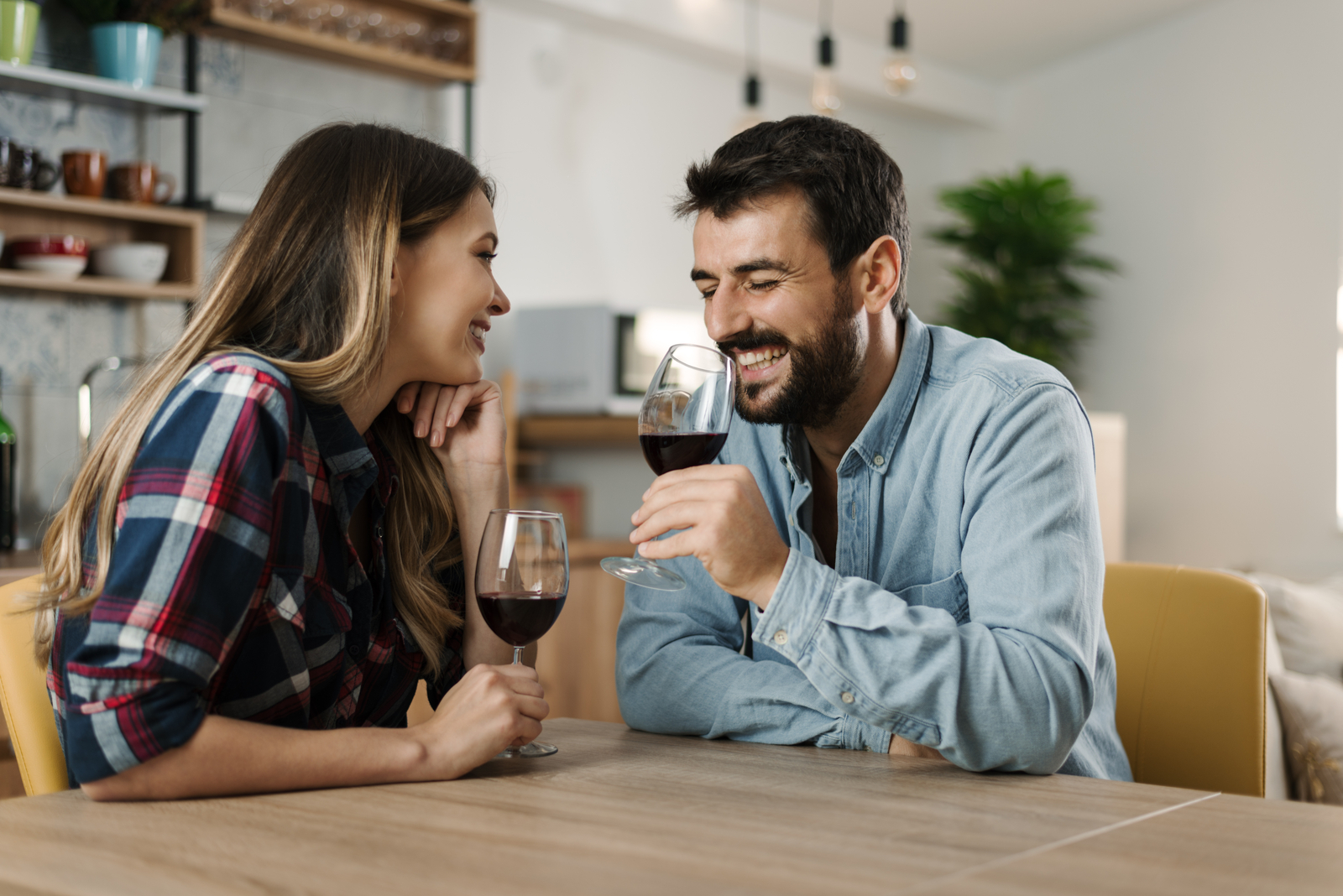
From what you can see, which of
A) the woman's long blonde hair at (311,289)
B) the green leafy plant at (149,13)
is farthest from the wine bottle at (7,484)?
the woman's long blonde hair at (311,289)

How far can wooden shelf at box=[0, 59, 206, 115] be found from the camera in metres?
2.81

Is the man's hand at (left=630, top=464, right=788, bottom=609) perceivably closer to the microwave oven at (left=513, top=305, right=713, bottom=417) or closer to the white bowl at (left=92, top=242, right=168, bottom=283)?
the white bowl at (left=92, top=242, right=168, bottom=283)

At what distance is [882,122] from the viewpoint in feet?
18.7

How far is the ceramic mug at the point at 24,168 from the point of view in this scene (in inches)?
110

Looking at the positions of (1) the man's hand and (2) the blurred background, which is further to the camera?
(2) the blurred background

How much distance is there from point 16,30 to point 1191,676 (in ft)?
9.31

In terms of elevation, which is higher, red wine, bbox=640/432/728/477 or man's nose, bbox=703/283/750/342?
man's nose, bbox=703/283/750/342

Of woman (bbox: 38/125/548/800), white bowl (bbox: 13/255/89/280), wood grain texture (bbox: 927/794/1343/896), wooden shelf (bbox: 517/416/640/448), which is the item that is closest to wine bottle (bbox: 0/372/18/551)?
white bowl (bbox: 13/255/89/280)

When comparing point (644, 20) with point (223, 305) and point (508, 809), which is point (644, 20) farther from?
Answer: point (508, 809)

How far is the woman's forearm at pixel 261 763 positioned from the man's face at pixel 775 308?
660 mm

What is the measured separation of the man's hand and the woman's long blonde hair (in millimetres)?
340

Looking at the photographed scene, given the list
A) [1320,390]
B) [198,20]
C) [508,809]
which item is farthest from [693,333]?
[508,809]

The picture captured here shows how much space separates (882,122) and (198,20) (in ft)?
11.3

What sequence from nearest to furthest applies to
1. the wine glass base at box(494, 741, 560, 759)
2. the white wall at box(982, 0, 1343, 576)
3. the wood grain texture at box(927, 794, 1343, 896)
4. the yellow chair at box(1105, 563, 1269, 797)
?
the wood grain texture at box(927, 794, 1343, 896) < the wine glass base at box(494, 741, 560, 759) < the yellow chair at box(1105, 563, 1269, 797) < the white wall at box(982, 0, 1343, 576)
